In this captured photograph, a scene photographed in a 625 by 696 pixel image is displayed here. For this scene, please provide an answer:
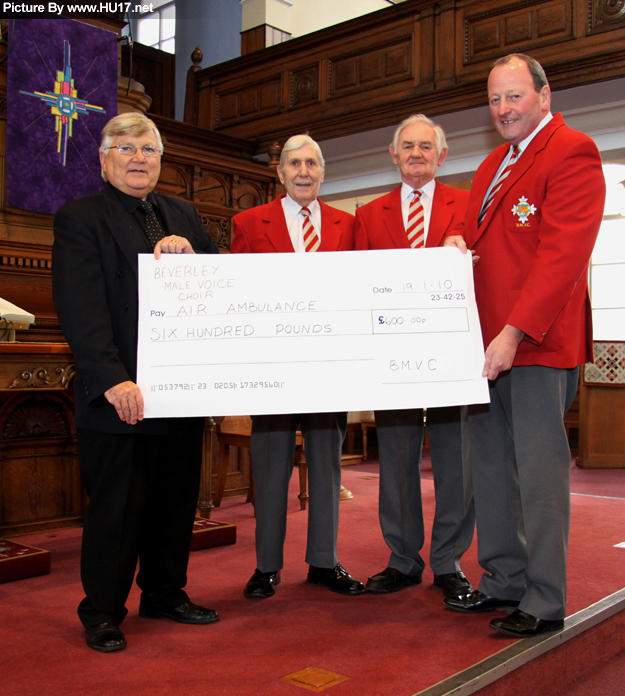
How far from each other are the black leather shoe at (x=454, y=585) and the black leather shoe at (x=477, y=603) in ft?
0.12

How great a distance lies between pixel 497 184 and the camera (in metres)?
2.34

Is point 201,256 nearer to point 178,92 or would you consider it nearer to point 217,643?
point 217,643

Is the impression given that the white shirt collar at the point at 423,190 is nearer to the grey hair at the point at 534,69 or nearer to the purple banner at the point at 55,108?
the grey hair at the point at 534,69

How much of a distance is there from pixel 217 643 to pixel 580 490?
4593mm

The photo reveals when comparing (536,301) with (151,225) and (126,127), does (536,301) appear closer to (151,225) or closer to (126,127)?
(151,225)

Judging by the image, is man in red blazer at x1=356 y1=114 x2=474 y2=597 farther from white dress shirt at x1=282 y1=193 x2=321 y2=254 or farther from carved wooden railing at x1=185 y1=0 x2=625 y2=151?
carved wooden railing at x1=185 y1=0 x2=625 y2=151

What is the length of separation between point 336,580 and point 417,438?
2.02ft

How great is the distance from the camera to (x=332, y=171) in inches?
364

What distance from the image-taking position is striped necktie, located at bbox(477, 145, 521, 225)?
231cm

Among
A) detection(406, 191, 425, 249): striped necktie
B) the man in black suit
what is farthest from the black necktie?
detection(406, 191, 425, 249): striped necktie

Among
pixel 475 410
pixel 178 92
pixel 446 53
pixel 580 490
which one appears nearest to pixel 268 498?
pixel 475 410

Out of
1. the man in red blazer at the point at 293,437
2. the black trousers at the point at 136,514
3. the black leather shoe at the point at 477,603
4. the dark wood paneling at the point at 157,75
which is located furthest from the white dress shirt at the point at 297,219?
the dark wood paneling at the point at 157,75

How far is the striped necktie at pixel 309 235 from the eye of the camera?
109 inches

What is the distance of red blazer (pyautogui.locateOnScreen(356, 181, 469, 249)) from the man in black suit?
2.59 feet
